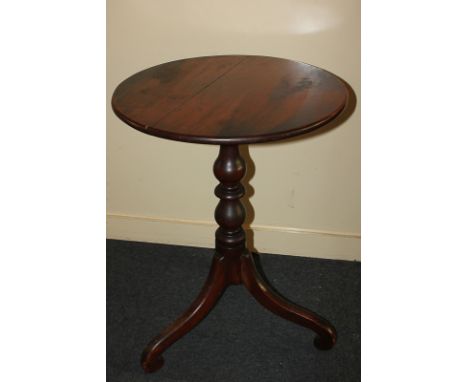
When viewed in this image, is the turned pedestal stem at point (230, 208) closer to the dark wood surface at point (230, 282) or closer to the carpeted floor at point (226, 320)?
the dark wood surface at point (230, 282)

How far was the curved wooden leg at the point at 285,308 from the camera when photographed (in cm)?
185

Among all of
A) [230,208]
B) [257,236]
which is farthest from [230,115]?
[257,236]

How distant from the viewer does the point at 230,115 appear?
143 centimetres

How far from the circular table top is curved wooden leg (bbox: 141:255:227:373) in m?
0.60

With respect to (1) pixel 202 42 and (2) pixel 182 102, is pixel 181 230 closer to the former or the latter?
(1) pixel 202 42

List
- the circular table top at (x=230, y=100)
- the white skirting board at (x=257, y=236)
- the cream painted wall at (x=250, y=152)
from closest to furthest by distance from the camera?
the circular table top at (x=230, y=100), the cream painted wall at (x=250, y=152), the white skirting board at (x=257, y=236)

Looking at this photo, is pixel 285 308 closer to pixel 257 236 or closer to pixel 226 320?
pixel 226 320

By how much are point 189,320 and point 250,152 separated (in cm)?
78

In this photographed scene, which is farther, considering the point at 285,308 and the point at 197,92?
the point at 285,308

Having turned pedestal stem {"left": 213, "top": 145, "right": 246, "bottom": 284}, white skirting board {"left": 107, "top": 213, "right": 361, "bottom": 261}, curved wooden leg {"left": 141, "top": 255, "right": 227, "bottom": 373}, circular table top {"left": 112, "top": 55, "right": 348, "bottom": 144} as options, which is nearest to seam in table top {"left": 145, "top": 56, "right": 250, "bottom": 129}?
circular table top {"left": 112, "top": 55, "right": 348, "bottom": 144}

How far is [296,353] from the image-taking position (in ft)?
6.12

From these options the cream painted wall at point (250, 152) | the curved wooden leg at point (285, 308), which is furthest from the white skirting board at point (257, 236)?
the curved wooden leg at point (285, 308)

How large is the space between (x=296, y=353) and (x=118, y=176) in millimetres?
1157

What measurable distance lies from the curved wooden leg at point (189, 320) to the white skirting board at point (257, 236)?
22.5 inches
